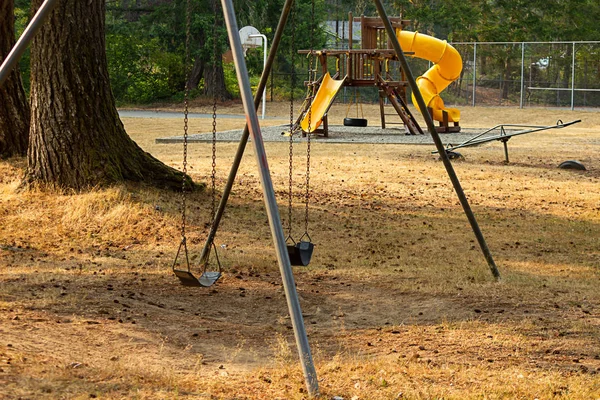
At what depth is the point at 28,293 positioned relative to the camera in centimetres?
637

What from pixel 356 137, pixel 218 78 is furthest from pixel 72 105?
pixel 218 78

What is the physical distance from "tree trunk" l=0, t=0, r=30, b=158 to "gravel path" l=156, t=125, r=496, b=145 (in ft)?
24.3

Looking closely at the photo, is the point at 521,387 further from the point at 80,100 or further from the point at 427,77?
the point at 427,77

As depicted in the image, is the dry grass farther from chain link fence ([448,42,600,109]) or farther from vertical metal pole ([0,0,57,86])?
chain link fence ([448,42,600,109])

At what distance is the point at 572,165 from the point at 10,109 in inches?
330

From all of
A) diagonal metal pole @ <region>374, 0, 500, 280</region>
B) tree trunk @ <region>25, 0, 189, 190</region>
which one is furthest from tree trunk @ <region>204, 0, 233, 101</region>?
diagonal metal pole @ <region>374, 0, 500, 280</region>

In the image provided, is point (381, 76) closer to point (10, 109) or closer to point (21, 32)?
point (10, 109)

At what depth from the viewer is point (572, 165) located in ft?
46.8

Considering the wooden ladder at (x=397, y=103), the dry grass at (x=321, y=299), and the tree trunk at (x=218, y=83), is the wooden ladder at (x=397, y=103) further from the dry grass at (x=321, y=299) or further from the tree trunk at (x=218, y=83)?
the tree trunk at (x=218, y=83)

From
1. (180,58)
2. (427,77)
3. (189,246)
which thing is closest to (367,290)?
(189,246)

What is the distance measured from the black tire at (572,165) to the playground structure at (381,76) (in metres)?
3.98

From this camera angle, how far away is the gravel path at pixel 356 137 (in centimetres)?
1852

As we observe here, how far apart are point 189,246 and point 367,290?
205 cm

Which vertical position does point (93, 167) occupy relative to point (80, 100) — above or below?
below
